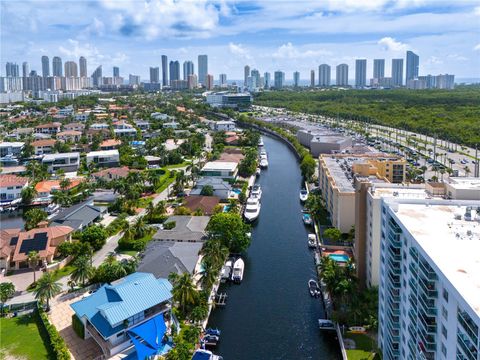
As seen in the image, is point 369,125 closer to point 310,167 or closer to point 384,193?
point 310,167

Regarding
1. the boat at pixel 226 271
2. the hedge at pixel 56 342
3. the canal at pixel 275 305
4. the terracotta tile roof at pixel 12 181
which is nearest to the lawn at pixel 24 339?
the hedge at pixel 56 342

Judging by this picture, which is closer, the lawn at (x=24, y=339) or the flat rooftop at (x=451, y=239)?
the flat rooftop at (x=451, y=239)

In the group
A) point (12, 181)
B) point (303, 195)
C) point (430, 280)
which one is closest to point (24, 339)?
point (430, 280)

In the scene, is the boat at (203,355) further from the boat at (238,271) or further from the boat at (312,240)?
the boat at (312,240)

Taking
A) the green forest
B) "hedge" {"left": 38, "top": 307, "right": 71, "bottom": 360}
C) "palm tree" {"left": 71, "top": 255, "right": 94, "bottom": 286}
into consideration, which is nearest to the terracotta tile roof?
"palm tree" {"left": 71, "top": 255, "right": 94, "bottom": 286}

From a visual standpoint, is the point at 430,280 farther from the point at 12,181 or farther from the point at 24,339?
the point at 12,181

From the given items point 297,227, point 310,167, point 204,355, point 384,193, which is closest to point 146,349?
point 204,355
